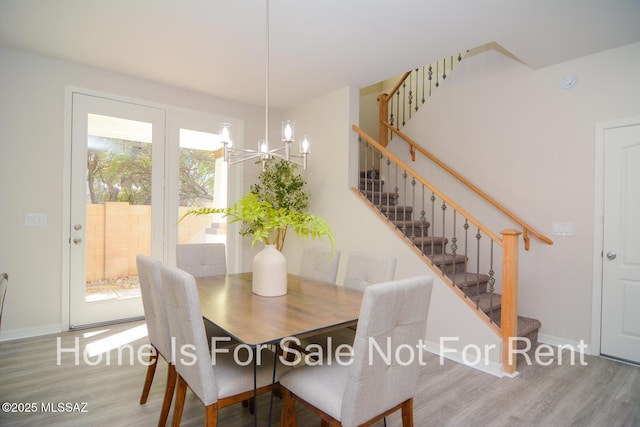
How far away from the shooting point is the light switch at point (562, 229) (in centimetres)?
330

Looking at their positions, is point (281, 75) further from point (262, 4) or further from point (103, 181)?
point (103, 181)

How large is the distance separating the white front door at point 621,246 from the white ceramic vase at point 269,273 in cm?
290

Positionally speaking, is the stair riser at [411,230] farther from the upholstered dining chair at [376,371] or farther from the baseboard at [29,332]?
the baseboard at [29,332]

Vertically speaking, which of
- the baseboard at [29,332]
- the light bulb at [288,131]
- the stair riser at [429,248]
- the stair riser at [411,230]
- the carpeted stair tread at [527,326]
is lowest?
the baseboard at [29,332]

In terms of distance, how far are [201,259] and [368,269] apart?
1.49 m

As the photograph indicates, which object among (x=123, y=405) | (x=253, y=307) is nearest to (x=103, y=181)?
(x=123, y=405)

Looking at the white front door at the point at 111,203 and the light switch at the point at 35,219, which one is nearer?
the light switch at the point at 35,219

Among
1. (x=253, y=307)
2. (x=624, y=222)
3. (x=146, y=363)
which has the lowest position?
(x=146, y=363)

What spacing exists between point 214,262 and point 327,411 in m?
1.98

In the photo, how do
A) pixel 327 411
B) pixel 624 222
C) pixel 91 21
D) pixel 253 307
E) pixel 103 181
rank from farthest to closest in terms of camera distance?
pixel 103 181 → pixel 624 222 → pixel 91 21 → pixel 253 307 → pixel 327 411

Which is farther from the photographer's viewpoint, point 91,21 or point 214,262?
point 214,262

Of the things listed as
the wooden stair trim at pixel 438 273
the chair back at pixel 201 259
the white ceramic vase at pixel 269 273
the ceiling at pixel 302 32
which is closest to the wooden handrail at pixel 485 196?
the wooden stair trim at pixel 438 273

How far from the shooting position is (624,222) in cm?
300

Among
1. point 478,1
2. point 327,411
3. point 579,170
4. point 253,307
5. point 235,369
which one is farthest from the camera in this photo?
point 579,170
